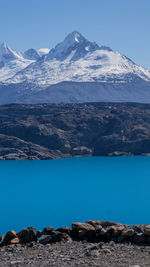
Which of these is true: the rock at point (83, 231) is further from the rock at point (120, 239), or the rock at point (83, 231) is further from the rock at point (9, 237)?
the rock at point (9, 237)

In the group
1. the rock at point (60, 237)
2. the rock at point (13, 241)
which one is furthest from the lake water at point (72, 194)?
the rock at point (60, 237)

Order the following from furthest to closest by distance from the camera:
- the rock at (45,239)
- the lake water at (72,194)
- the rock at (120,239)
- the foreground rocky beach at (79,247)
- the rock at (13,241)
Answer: the lake water at (72,194), the rock at (13,241), the rock at (45,239), the rock at (120,239), the foreground rocky beach at (79,247)

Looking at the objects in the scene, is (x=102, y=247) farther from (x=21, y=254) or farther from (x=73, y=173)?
(x=73, y=173)

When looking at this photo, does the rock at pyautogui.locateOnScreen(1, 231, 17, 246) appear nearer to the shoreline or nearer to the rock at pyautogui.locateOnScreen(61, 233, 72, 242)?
the shoreline

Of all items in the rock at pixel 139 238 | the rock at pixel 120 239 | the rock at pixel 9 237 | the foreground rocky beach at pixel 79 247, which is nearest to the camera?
the foreground rocky beach at pixel 79 247

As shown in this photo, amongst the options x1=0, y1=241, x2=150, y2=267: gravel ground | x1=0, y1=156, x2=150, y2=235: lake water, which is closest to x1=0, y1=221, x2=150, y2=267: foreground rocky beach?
x1=0, y1=241, x2=150, y2=267: gravel ground

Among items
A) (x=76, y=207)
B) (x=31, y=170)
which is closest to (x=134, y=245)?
(x=76, y=207)

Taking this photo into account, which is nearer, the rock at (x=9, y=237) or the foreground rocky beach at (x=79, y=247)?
the foreground rocky beach at (x=79, y=247)
